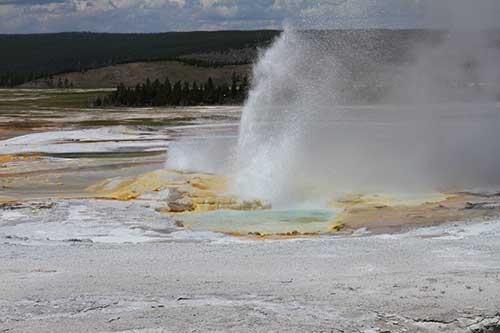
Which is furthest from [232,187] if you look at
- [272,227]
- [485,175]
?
[485,175]

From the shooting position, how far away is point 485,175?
58.1ft

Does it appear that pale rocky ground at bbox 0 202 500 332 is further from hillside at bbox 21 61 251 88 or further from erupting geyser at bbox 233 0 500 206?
hillside at bbox 21 61 251 88

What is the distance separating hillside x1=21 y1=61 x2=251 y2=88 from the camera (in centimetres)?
10038

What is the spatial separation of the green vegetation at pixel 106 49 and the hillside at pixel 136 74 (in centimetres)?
2508

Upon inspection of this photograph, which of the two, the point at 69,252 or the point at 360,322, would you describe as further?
the point at 69,252

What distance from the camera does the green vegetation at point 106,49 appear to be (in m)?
146

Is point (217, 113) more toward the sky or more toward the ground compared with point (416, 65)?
more toward the ground

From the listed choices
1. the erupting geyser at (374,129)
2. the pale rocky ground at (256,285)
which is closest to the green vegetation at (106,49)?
the erupting geyser at (374,129)

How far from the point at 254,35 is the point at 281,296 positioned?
148 m

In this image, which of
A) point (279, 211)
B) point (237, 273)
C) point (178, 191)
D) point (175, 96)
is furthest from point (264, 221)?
point (175, 96)

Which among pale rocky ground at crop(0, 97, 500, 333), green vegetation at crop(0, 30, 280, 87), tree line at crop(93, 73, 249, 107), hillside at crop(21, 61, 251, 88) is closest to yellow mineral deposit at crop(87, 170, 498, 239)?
pale rocky ground at crop(0, 97, 500, 333)

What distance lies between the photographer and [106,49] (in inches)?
7037

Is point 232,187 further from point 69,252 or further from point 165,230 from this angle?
point 69,252

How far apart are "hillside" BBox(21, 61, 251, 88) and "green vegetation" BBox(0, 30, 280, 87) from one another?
2508cm
